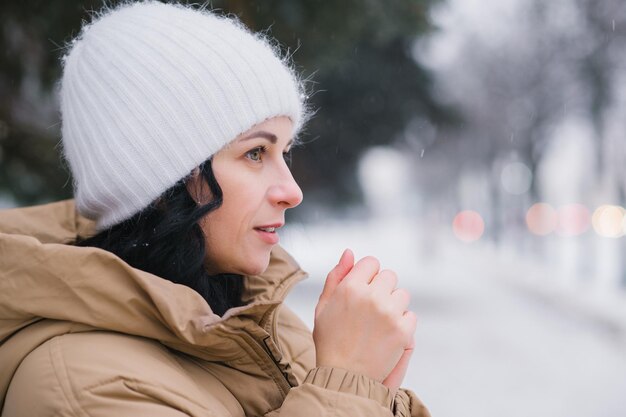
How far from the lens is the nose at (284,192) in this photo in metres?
1.58

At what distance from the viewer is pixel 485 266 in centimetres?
Answer: 2056

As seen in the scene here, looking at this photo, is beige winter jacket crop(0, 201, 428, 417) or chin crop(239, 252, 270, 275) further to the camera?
chin crop(239, 252, 270, 275)

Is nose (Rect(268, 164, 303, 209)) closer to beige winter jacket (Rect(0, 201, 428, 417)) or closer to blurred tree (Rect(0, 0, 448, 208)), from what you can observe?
beige winter jacket (Rect(0, 201, 428, 417))

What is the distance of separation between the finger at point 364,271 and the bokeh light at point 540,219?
22624 millimetres

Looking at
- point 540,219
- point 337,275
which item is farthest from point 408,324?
point 540,219

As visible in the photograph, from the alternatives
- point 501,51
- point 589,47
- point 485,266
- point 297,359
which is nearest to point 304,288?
point 485,266

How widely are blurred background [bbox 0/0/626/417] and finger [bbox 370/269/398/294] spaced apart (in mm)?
906

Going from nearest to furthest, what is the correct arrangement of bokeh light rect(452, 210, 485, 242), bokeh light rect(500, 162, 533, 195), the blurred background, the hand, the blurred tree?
1. the hand
2. the blurred tree
3. the blurred background
4. bokeh light rect(500, 162, 533, 195)
5. bokeh light rect(452, 210, 485, 242)

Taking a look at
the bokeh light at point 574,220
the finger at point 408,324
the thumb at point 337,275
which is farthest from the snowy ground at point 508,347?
the bokeh light at point 574,220

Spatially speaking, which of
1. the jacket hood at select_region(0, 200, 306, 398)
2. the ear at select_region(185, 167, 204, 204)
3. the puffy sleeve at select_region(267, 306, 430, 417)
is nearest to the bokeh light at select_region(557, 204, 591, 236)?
the ear at select_region(185, 167, 204, 204)

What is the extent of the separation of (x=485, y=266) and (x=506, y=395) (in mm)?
13840

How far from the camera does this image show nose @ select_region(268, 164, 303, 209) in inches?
62.1

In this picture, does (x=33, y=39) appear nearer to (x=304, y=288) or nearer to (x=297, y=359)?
(x=297, y=359)

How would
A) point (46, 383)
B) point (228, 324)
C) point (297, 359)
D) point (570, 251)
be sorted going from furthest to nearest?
point (570, 251) → point (297, 359) → point (228, 324) → point (46, 383)
